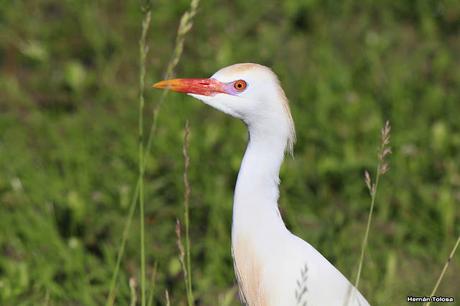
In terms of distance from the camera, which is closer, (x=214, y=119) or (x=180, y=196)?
(x=180, y=196)

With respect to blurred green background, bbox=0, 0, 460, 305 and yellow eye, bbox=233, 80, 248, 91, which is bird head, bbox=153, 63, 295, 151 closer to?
yellow eye, bbox=233, 80, 248, 91

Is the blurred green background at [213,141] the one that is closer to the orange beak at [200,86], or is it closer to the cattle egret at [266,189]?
the cattle egret at [266,189]

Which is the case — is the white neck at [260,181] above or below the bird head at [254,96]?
below

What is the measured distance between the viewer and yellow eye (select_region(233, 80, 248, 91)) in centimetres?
311

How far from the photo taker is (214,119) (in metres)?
5.55

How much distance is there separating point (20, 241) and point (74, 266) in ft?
1.28

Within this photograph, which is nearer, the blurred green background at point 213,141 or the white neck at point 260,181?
the white neck at point 260,181

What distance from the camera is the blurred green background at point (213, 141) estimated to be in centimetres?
451

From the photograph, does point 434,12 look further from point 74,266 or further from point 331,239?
point 74,266

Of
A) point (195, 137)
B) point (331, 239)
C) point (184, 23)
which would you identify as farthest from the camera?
point (195, 137)

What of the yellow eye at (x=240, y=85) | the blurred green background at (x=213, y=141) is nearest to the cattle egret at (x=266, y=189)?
the yellow eye at (x=240, y=85)

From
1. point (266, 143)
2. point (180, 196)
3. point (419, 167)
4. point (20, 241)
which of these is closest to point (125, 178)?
point (180, 196)

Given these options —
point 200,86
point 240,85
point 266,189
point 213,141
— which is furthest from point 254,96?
point 213,141

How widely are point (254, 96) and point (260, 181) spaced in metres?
0.26
